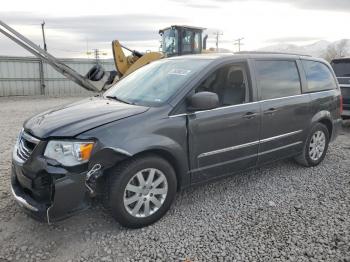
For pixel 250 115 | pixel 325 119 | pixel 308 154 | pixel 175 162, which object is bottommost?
pixel 308 154

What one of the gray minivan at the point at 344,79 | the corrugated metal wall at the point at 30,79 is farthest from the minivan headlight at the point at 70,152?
the corrugated metal wall at the point at 30,79

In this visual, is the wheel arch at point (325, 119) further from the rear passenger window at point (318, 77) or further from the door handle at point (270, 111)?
the door handle at point (270, 111)

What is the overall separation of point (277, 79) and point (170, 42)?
10.7 metres

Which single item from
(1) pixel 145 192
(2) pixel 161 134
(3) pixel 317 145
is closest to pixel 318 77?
(3) pixel 317 145

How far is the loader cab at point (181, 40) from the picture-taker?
14164 millimetres

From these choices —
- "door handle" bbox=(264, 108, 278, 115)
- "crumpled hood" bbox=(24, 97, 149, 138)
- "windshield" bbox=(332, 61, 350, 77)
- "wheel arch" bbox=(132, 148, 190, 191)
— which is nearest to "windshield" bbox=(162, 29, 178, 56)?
"windshield" bbox=(332, 61, 350, 77)

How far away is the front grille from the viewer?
10.1ft

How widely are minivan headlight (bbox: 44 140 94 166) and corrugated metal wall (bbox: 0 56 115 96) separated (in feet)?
55.6

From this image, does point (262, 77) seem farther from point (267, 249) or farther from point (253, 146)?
point (267, 249)

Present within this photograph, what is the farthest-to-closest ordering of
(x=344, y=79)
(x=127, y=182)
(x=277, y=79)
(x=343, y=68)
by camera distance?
(x=343, y=68) < (x=344, y=79) < (x=277, y=79) < (x=127, y=182)

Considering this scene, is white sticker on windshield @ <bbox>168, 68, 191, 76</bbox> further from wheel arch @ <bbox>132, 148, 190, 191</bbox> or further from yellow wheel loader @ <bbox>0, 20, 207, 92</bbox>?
yellow wheel loader @ <bbox>0, 20, 207, 92</bbox>

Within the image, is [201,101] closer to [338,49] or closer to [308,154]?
[308,154]

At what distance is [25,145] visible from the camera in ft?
→ 10.5

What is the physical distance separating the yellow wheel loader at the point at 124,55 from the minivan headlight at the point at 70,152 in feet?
30.2
